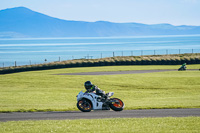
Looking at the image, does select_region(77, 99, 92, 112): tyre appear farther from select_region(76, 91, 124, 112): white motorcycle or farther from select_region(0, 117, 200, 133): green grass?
select_region(0, 117, 200, 133): green grass

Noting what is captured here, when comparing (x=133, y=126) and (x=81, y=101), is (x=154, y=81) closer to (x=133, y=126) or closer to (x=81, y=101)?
(x=81, y=101)

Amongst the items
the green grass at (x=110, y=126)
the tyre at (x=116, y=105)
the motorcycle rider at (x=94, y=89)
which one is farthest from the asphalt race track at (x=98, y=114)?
the green grass at (x=110, y=126)

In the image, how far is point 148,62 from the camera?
7106 centimetres

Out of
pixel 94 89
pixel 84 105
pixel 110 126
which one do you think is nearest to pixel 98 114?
pixel 84 105

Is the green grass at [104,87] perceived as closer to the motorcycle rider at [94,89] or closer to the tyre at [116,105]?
the tyre at [116,105]

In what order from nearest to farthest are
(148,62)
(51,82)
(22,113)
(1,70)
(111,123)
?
(111,123) < (22,113) < (51,82) < (1,70) < (148,62)

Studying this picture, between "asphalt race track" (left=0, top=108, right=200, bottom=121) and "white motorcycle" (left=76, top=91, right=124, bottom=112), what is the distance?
29cm

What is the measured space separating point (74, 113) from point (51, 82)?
21190 millimetres

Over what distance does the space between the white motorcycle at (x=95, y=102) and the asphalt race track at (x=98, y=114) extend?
294mm

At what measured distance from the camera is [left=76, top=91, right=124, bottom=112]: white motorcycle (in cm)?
1844

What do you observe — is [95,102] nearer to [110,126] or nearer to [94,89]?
[94,89]

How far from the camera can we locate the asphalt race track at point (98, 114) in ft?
56.6

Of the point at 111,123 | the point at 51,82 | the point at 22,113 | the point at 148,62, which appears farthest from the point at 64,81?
the point at 148,62

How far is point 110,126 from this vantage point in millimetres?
14016
